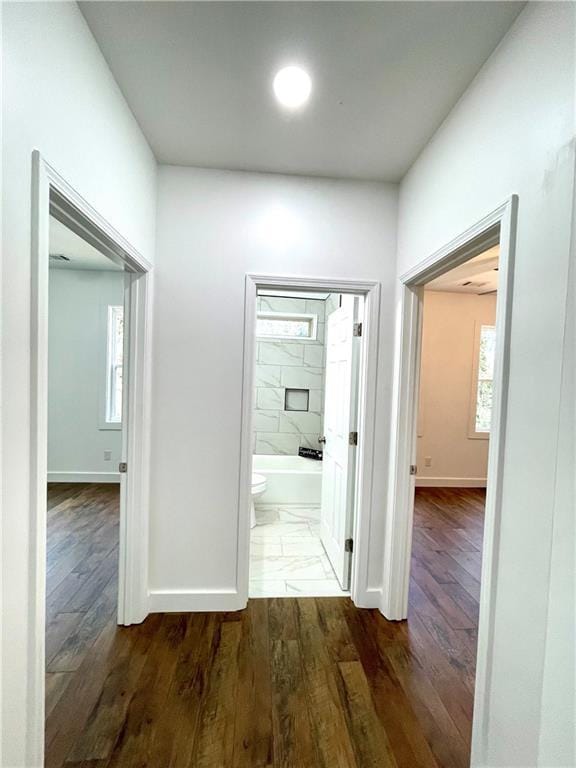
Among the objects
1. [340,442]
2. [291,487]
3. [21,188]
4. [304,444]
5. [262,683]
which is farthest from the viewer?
[304,444]

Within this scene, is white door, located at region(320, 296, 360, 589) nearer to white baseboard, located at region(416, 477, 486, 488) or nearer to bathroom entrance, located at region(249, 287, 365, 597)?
bathroom entrance, located at region(249, 287, 365, 597)

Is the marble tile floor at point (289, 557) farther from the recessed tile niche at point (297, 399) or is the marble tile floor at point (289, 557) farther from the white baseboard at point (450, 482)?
the white baseboard at point (450, 482)

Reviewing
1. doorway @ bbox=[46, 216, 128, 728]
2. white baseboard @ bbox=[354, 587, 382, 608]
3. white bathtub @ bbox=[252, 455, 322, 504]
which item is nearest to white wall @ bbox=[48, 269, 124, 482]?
doorway @ bbox=[46, 216, 128, 728]

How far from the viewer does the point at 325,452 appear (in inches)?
122

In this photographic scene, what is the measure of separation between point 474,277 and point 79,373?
495cm

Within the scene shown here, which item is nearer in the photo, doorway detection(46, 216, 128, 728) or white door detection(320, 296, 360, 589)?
white door detection(320, 296, 360, 589)

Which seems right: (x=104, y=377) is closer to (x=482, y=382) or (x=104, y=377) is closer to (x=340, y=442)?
(x=340, y=442)

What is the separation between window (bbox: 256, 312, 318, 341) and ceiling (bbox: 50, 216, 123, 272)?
1.95 meters

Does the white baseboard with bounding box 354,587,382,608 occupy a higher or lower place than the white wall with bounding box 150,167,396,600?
lower

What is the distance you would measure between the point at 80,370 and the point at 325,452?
337cm

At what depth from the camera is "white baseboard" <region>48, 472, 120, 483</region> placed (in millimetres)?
4543

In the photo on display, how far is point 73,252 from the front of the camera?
3838 millimetres

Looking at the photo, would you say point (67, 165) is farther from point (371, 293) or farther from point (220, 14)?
point (371, 293)

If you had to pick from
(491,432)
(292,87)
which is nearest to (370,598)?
(491,432)
